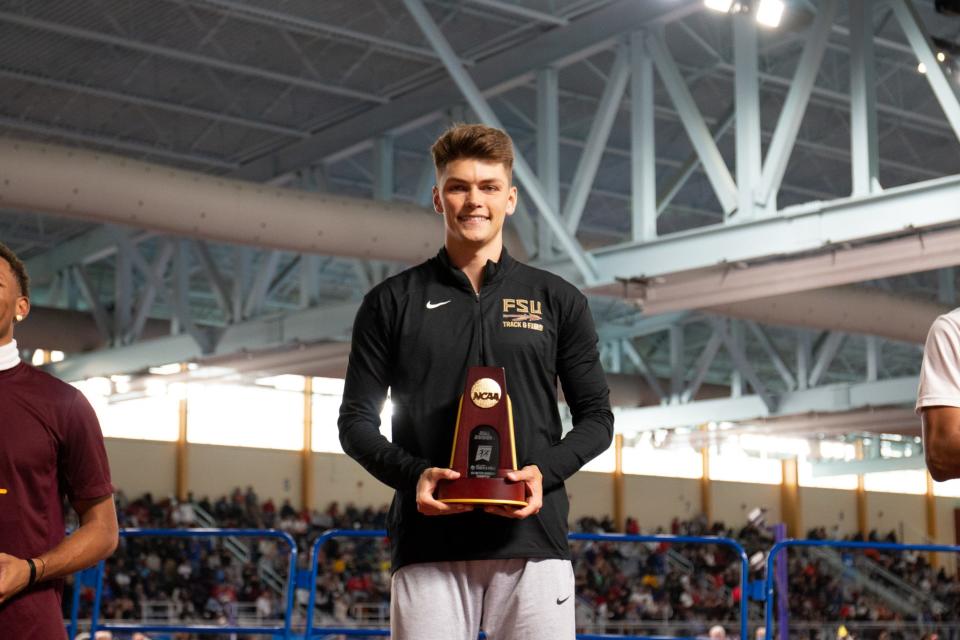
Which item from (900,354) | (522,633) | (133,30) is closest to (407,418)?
(522,633)

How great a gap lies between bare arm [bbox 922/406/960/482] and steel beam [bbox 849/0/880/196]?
10.3m

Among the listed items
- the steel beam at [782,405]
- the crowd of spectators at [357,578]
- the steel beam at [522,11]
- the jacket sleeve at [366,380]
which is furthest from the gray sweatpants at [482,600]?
the steel beam at [782,405]

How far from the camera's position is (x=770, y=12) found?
13.5m

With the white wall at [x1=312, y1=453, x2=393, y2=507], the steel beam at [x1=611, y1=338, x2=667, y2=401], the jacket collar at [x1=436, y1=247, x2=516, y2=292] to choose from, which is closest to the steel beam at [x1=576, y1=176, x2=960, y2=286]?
the jacket collar at [x1=436, y1=247, x2=516, y2=292]

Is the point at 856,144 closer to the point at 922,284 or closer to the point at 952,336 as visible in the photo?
the point at 952,336

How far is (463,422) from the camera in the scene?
3.63 metres

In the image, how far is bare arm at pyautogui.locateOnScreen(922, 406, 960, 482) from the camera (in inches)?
132

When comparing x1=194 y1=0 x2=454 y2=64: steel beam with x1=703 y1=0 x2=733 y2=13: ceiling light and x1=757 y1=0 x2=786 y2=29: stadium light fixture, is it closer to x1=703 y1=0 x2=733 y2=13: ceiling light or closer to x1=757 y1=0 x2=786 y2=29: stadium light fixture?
x1=703 y1=0 x2=733 y2=13: ceiling light

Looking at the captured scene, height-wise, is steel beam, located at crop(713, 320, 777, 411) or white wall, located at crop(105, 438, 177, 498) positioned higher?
steel beam, located at crop(713, 320, 777, 411)

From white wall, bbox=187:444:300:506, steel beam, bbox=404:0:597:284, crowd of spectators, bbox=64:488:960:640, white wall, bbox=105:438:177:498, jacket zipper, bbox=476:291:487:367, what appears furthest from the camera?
white wall, bbox=187:444:300:506

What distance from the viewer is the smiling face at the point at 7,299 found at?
3691mm

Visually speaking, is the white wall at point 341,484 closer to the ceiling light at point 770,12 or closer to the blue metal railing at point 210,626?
the ceiling light at point 770,12

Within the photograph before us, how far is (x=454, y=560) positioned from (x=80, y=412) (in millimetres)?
1123

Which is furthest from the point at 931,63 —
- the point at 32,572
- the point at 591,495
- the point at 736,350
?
the point at 591,495
